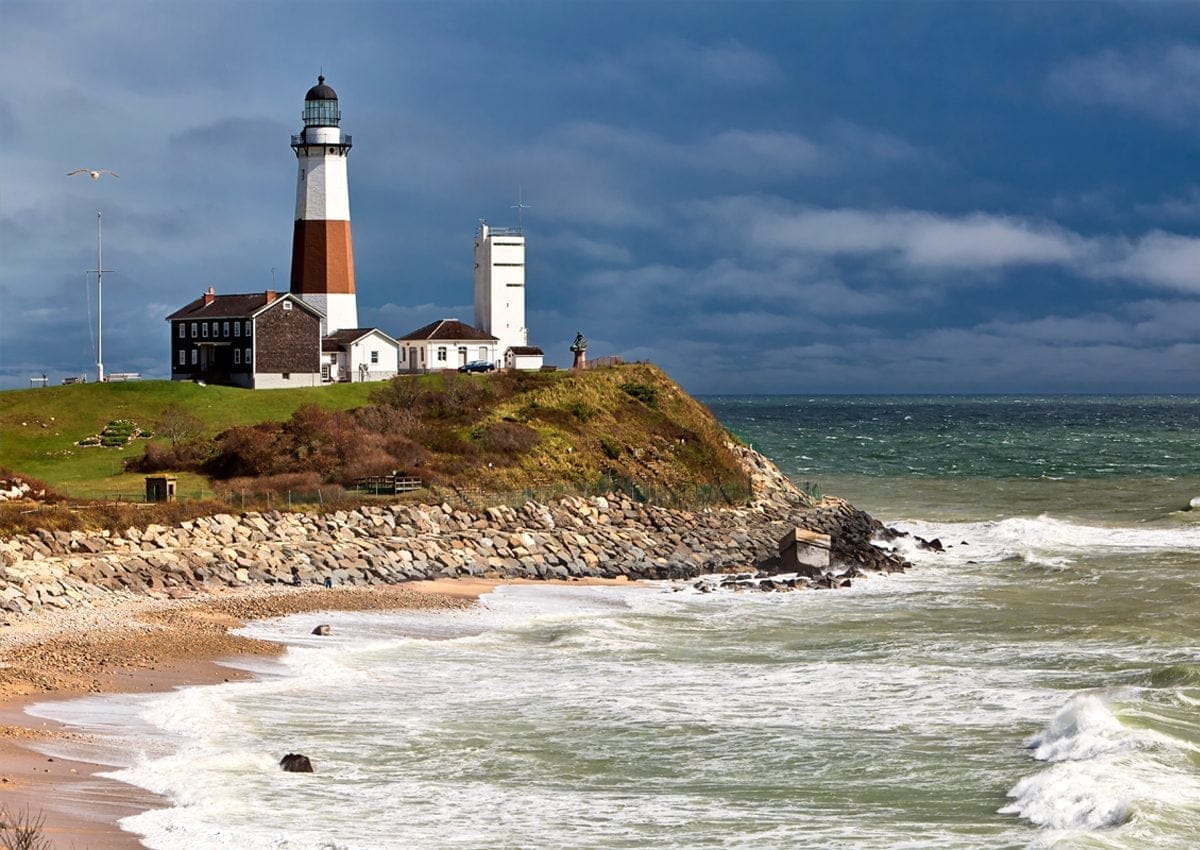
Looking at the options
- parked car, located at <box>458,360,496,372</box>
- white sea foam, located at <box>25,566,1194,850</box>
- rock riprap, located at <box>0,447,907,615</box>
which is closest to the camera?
white sea foam, located at <box>25,566,1194,850</box>

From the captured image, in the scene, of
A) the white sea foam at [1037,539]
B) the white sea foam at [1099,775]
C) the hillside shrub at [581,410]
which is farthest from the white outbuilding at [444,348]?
the white sea foam at [1099,775]

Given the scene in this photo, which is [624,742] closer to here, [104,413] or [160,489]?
[160,489]

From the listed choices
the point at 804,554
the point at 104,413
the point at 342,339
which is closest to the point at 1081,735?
the point at 804,554

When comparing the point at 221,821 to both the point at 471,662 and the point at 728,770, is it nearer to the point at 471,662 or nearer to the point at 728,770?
the point at 728,770

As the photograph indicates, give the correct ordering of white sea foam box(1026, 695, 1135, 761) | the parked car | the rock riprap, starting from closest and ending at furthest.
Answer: white sea foam box(1026, 695, 1135, 761) < the rock riprap < the parked car

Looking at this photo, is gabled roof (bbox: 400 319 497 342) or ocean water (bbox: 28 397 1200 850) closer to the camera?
ocean water (bbox: 28 397 1200 850)

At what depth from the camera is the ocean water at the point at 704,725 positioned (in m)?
17.6

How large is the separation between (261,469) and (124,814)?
27770mm

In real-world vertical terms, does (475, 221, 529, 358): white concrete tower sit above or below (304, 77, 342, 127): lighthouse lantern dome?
below

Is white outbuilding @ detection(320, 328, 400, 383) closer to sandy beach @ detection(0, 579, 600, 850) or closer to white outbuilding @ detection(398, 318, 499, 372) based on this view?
white outbuilding @ detection(398, 318, 499, 372)

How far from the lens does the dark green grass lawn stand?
4691 cm

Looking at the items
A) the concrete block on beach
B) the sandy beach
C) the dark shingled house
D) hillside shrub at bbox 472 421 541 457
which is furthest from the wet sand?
the dark shingled house

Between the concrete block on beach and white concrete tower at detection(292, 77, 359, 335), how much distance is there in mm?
28844

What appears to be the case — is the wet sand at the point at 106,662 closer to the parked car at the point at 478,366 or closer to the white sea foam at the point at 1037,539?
the white sea foam at the point at 1037,539
